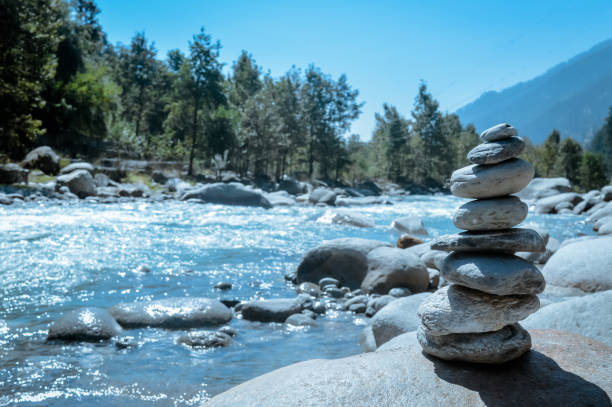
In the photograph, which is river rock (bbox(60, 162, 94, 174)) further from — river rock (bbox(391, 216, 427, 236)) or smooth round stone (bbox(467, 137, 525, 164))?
smooth round stone (bbox(467, 137, 525, 164))

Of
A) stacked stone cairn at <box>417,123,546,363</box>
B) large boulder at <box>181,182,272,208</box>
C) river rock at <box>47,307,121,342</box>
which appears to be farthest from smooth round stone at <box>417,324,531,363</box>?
large boulder at <box>181,182,272,208</box>

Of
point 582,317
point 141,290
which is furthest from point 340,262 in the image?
point 582,317

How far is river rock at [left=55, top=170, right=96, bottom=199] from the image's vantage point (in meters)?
22.2

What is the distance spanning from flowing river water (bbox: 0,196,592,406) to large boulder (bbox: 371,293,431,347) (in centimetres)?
48

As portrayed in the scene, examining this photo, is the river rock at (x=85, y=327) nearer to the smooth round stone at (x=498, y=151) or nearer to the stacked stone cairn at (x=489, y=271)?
the stacked stone cairn at (x=489, y=271)

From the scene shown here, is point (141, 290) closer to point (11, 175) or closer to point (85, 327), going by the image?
point (85, 327)

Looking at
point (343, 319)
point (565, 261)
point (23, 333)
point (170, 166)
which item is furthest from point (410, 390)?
point (170, 166)

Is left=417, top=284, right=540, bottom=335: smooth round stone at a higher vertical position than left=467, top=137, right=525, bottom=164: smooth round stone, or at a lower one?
lower

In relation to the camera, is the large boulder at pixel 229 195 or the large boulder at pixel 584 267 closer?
the large boulder at pixel 584 267

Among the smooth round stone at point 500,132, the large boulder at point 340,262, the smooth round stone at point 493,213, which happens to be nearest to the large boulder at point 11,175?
the large boulder at point 340,262

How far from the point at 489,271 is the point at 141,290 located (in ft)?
21.7

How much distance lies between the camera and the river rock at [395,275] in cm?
779

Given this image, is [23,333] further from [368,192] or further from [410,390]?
[368,192]

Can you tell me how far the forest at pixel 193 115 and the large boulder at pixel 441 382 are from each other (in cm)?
2313
